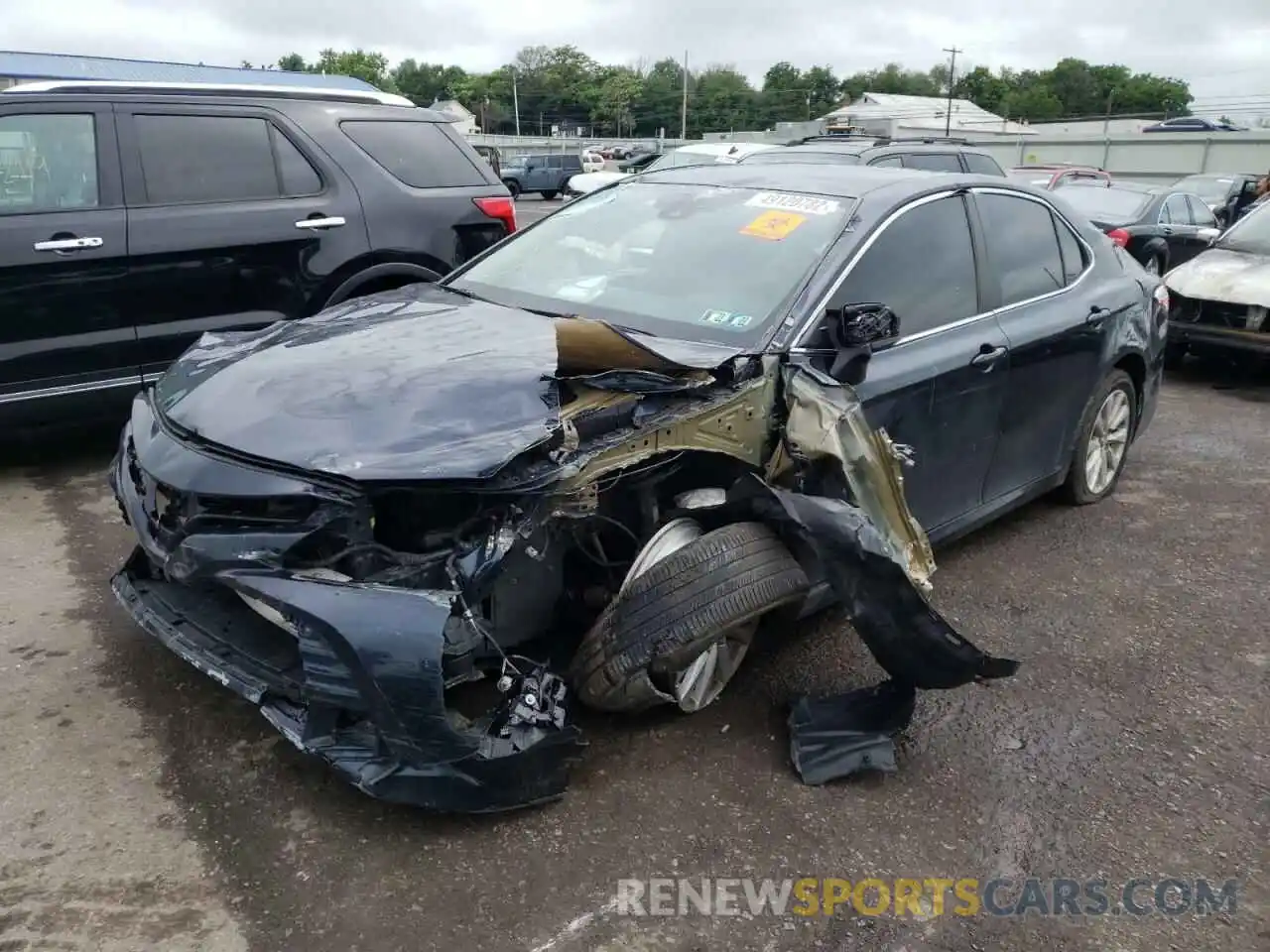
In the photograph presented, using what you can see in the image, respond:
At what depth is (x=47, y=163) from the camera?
4.85m

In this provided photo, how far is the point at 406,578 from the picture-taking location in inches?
99.1

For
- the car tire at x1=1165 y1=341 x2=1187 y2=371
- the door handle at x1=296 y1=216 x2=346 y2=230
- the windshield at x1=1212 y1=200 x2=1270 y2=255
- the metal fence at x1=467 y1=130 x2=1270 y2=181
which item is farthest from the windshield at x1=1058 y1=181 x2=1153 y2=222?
the metal fence at x1=467 y1=130 x2=1270 y2=181

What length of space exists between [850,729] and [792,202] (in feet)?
6.42

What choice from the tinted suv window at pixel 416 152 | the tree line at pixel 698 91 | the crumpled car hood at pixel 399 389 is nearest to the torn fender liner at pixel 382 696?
the crumpled car hood at pixel 399 389

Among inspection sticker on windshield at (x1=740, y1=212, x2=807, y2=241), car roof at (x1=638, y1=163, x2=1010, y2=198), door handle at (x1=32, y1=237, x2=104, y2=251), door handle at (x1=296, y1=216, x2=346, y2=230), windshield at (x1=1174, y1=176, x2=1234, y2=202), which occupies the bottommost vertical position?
windshield at (x1=1174, y1=176, x2=1234, y2=202)

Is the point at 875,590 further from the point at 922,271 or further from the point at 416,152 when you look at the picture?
the point at 416,152

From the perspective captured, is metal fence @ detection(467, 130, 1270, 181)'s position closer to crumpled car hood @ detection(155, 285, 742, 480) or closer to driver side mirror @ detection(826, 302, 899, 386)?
driver side mirror @ detection(826, 302, 899, 386)

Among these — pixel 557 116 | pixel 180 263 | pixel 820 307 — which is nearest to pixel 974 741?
pixel 820 307

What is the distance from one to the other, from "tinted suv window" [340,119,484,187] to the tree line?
231ft

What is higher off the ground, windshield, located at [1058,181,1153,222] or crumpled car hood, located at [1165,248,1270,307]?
windshield, located at [1058,181,1153,222]

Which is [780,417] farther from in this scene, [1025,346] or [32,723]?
[32,723]

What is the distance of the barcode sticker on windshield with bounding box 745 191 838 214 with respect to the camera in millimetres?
3756

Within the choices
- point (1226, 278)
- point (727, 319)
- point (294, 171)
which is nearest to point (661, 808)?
point (727, 319)

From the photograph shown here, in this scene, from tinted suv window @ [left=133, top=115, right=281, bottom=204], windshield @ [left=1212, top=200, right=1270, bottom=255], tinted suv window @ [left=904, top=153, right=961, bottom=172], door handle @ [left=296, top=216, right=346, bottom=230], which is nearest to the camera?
tinted suv window @ [left=133, top=115, right=281, bottom=204]
